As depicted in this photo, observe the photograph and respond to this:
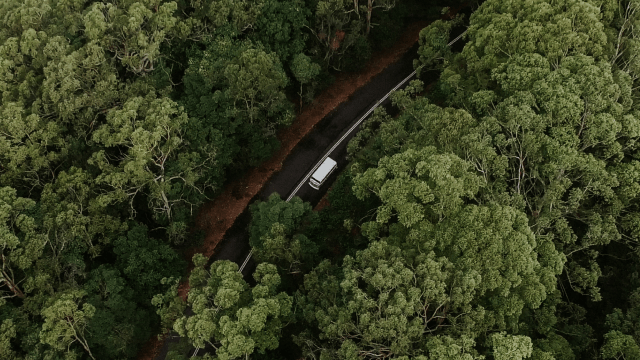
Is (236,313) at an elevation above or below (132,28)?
below

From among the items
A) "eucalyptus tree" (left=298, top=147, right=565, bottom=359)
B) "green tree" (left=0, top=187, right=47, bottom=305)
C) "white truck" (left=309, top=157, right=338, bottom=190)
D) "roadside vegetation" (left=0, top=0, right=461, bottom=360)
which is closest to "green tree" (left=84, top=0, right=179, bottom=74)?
"roadside vegetation" (left=0, top=0, right=461, bottom=360)

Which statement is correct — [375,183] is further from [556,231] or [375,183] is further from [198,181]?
[198,181]

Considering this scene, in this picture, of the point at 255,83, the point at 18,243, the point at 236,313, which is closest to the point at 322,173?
the point at 255,83

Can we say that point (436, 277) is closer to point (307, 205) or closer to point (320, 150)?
point (307, 205)

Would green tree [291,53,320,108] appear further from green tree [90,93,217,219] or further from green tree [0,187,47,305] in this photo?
green tree [0,187,47,305]

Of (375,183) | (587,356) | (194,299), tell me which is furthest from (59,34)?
(587,356)

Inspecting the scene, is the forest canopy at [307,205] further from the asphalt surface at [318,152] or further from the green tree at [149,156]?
the asphalt surface at [318,152]

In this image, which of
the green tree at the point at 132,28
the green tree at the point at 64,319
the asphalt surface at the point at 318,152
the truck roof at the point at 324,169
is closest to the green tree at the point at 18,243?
the green tree at the point at 64,319
